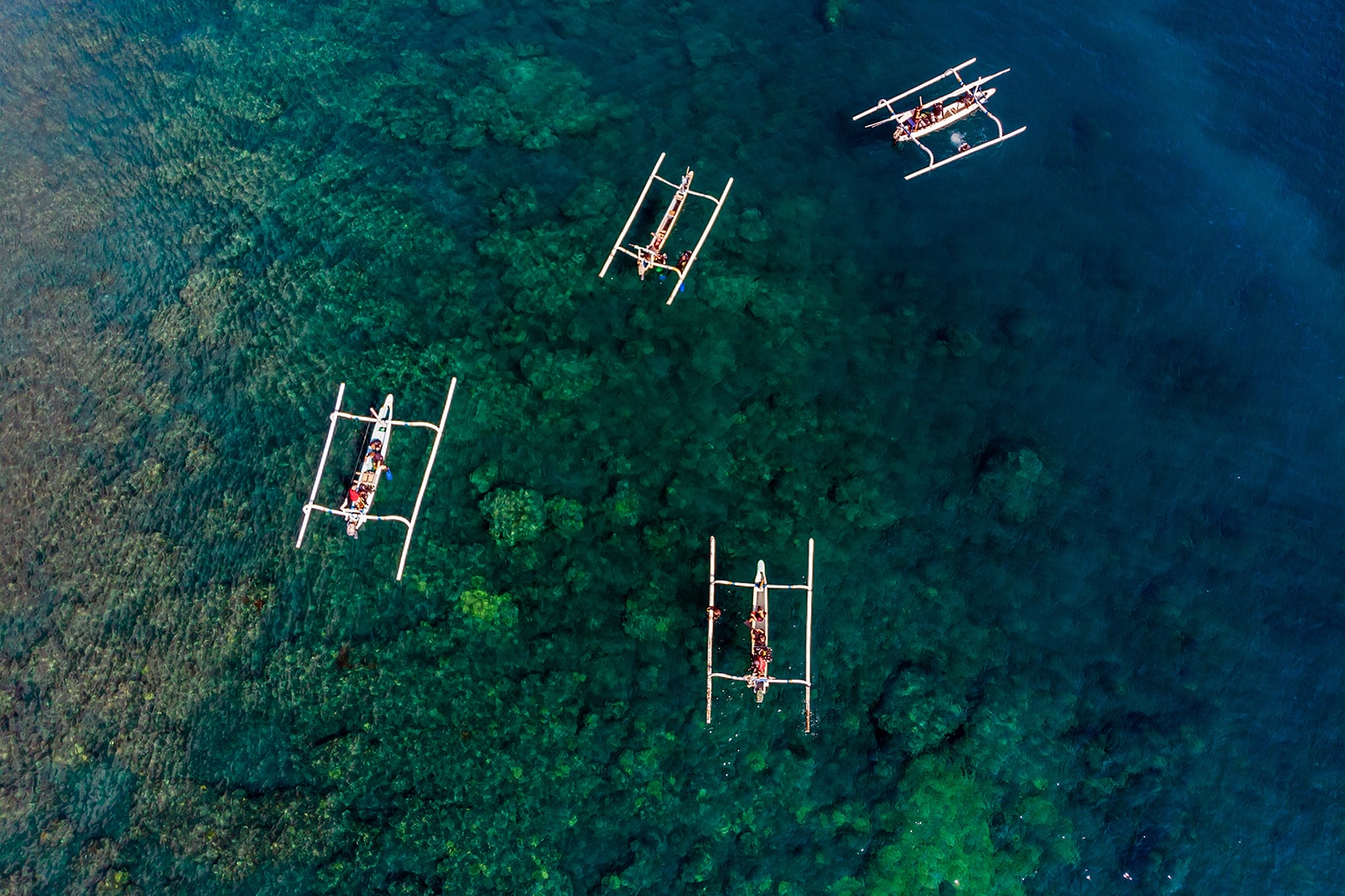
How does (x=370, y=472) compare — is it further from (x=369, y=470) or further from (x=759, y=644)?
(x=759, y=644)

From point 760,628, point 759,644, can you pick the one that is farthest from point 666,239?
point 759,644

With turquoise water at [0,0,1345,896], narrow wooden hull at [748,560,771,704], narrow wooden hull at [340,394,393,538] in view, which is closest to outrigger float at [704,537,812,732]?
narrow wooden hull at [748,560,771,704]

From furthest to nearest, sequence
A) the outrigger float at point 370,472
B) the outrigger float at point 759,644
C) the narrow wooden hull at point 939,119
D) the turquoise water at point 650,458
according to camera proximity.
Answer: the narrow wooden hull at point 939,119 < the outrigger float at point 370,472 < the outrigger float at point 759,644 < the turquoise water at point 650,458

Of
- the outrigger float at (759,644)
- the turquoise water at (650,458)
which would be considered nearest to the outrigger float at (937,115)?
the turquoise water at (650,458)

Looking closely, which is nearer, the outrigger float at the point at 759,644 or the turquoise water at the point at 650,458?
the turquoise water at the point at 650,458

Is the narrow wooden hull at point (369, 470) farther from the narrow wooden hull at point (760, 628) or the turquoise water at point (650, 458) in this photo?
the narrow wooden hull at point (760, 628)

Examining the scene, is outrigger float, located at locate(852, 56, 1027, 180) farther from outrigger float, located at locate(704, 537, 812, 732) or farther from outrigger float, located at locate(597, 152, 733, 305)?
outrigger float, located at locate(704, 537, 812, 732)
